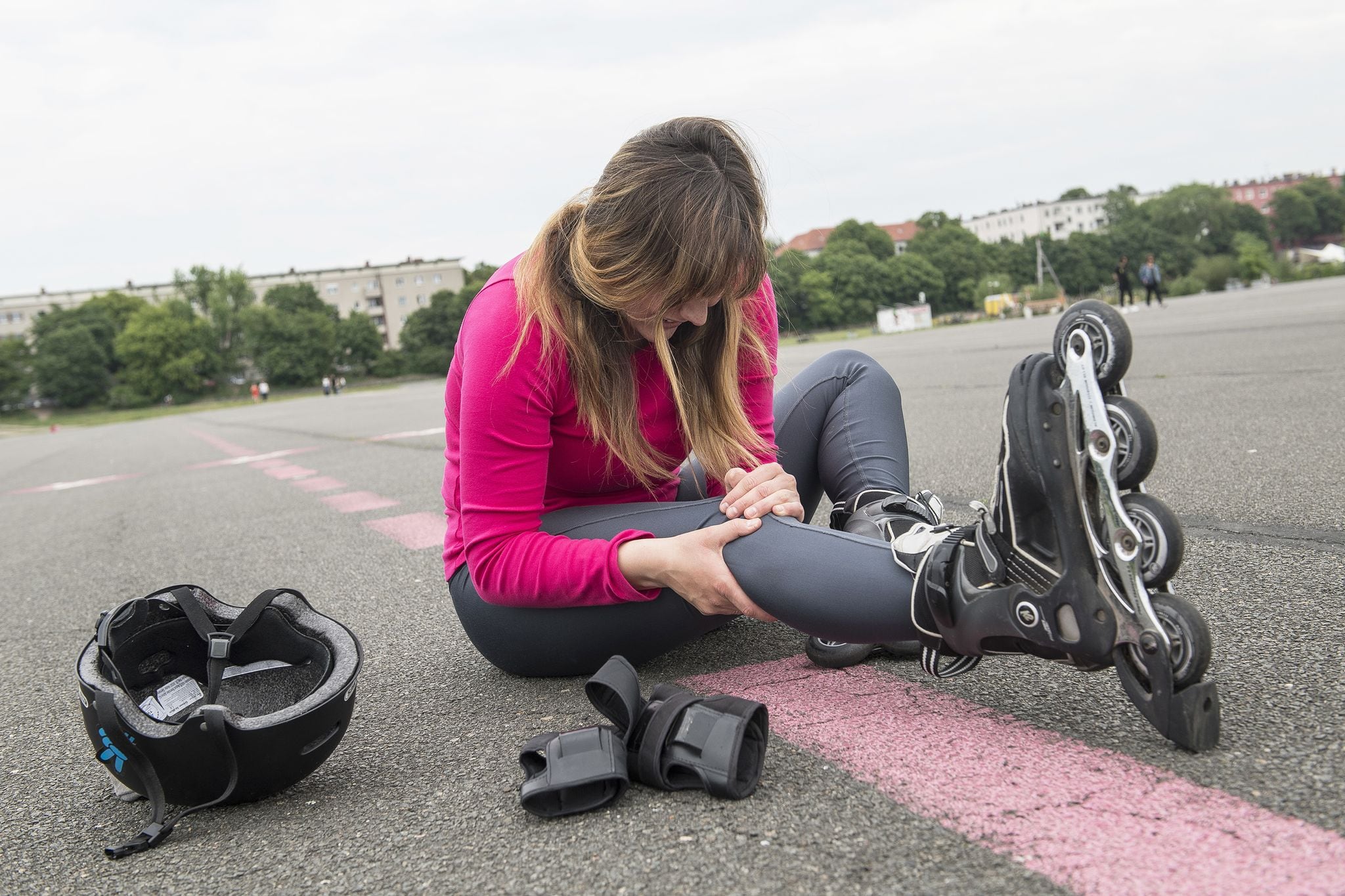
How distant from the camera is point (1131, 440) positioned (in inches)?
58.0

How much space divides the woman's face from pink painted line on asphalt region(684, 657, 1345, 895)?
802 millimetres

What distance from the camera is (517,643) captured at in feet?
7.70

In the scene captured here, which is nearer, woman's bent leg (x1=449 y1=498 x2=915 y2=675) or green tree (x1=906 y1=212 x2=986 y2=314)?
woman's bent leg (x1=449 y1=498 x2=915 y2=675)

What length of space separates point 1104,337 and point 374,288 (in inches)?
5549

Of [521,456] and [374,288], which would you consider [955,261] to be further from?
[521,456]

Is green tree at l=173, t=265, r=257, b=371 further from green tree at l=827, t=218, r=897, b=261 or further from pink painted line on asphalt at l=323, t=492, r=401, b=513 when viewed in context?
pink painted line on asphalt at l=323, t=492, r=401, b=513

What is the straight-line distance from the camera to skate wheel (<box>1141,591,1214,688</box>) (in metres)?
1.43

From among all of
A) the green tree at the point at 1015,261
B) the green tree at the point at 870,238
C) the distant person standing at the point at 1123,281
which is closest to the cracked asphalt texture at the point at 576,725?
the distant person standing at the point at 1123,281

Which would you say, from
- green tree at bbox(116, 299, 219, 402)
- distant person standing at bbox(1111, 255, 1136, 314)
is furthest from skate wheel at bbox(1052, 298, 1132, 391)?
green tree at bbox(116, 299, 219, 402)

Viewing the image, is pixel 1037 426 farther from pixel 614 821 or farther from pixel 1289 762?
pixel 614 821

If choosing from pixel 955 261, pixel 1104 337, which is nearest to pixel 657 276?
pixel 1104 337

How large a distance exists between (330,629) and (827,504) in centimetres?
288

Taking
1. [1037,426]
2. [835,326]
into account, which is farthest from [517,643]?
[835,326]

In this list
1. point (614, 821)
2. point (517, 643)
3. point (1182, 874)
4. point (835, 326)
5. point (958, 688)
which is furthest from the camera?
point (835, 326)
